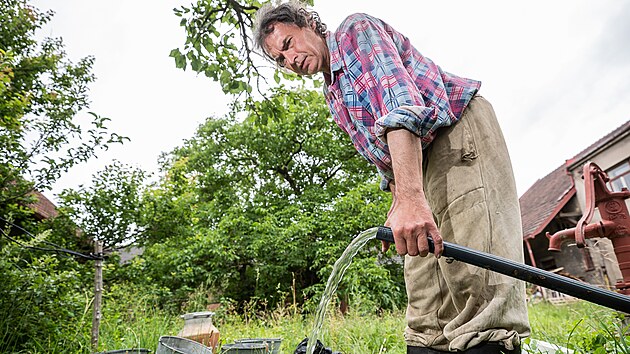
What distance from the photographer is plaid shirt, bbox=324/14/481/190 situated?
3.99ft

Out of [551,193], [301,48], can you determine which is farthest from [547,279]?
[551,193]

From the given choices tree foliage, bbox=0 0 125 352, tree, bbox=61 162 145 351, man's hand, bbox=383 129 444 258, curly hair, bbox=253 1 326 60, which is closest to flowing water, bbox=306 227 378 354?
man's hand, bbox=383 129 444 258

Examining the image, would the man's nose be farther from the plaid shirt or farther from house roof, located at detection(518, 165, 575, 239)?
house roof, located at detection(518, 165, 575, 239)

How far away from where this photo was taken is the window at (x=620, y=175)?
36.0ft

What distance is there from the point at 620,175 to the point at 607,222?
11341 millimetres

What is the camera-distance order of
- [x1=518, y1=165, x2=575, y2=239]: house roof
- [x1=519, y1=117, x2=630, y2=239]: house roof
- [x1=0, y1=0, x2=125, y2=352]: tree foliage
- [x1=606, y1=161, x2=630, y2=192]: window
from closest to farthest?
[x1=0, y1=0, x2=125, y2=352]: tree foliage, [x1=606, y1=161, x2=630, y2=192]: window, [x1=519, y1=117, x2=630, y2=239]: house roof, [x1=518, y1=165, x2=575, y2=239]: house roof

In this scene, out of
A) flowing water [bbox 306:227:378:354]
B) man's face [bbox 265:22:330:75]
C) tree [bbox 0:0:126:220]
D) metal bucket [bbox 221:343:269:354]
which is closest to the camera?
flowing water [bbox 306:227:378:354]

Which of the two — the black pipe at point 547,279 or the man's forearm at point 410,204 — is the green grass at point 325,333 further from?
the man's forearm at point 410,204

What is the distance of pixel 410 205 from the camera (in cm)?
109

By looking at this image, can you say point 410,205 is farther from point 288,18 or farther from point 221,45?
point 221,45

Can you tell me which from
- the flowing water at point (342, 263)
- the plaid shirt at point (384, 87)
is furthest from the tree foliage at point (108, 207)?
the plaid shirt at point (384, 87)

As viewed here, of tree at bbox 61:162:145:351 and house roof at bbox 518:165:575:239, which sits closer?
tree at bbox 61:162:145:351

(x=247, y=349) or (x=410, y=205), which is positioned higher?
(x=410, y=205)

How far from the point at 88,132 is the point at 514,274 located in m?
5.23
